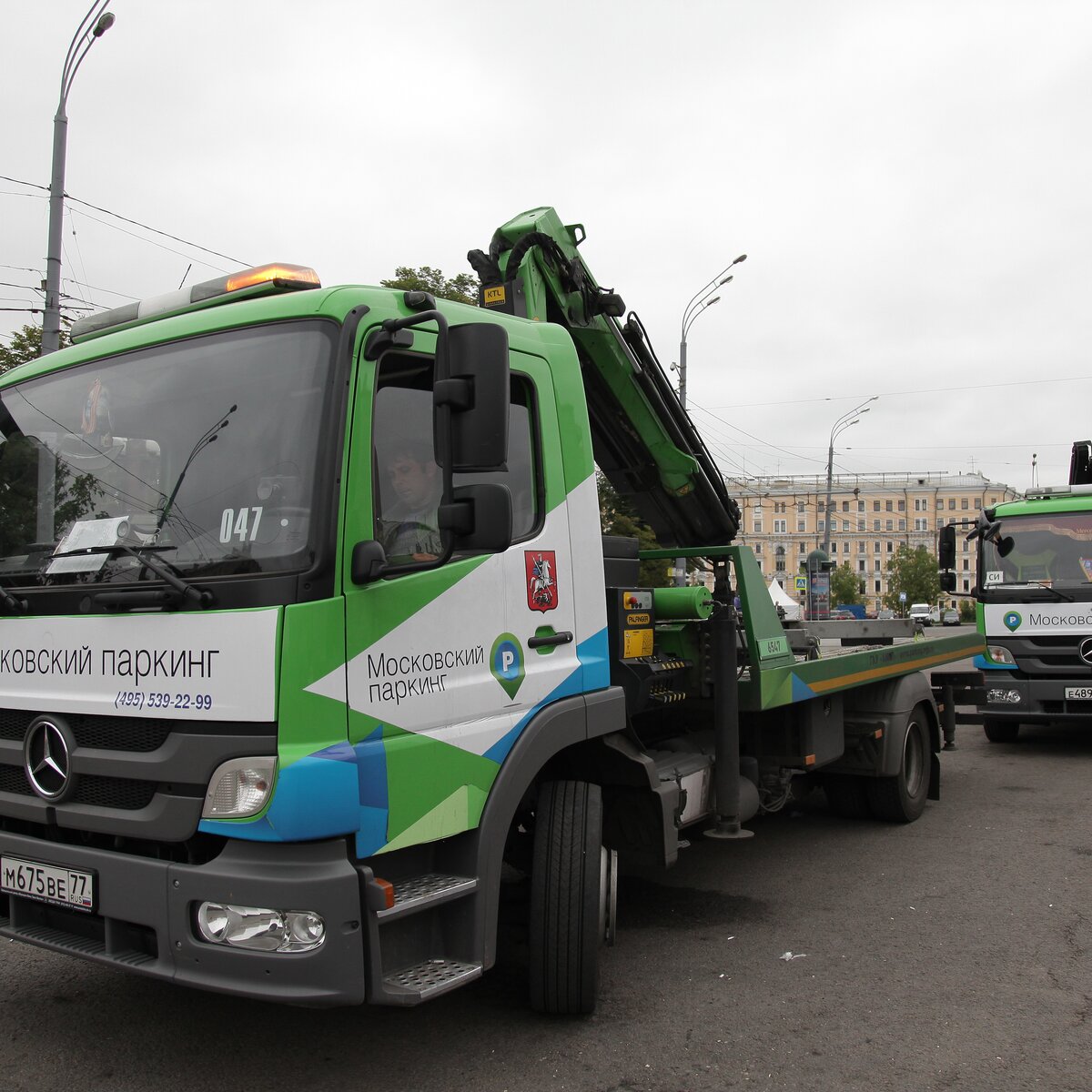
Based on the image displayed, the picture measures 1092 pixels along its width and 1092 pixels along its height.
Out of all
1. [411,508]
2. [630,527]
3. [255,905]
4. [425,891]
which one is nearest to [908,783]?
[630,527]

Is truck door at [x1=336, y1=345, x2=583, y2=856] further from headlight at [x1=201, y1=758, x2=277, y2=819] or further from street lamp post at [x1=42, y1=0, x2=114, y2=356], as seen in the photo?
street lamp post at [x1=42, y1=0, x2=114, y2=356]

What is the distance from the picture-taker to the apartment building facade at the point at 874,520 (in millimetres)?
80312

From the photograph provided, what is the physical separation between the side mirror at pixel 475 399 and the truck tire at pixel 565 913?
5.10 ft

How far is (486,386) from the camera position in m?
3.00

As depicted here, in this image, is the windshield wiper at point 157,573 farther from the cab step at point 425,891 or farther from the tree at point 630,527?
the tree at point 630,527

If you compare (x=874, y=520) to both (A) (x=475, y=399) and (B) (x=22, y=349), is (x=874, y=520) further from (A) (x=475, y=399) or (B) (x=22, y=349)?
(A) (x=475, y=399)

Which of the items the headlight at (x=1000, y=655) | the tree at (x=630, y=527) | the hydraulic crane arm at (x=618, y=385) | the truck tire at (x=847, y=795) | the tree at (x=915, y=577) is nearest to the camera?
the hydraulic crane arm at (x=618, y=385)

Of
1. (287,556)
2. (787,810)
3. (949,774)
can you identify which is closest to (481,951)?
(287,556)

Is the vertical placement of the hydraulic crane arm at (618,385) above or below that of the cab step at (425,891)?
above

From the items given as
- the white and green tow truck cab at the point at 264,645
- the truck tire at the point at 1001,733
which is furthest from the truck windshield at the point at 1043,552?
the white and green tow truck cab at the point at 264,645

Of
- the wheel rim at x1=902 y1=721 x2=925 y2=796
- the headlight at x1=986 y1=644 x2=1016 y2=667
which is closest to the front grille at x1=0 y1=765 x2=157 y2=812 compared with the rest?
the wheel rim at x1=902 y1=721 x2=925 y2=796

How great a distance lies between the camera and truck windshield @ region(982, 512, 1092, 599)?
10.1 m

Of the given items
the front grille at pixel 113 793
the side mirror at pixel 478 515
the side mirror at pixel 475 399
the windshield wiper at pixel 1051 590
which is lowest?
the front grille at pixel 113 793

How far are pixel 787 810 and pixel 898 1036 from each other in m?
4.12
